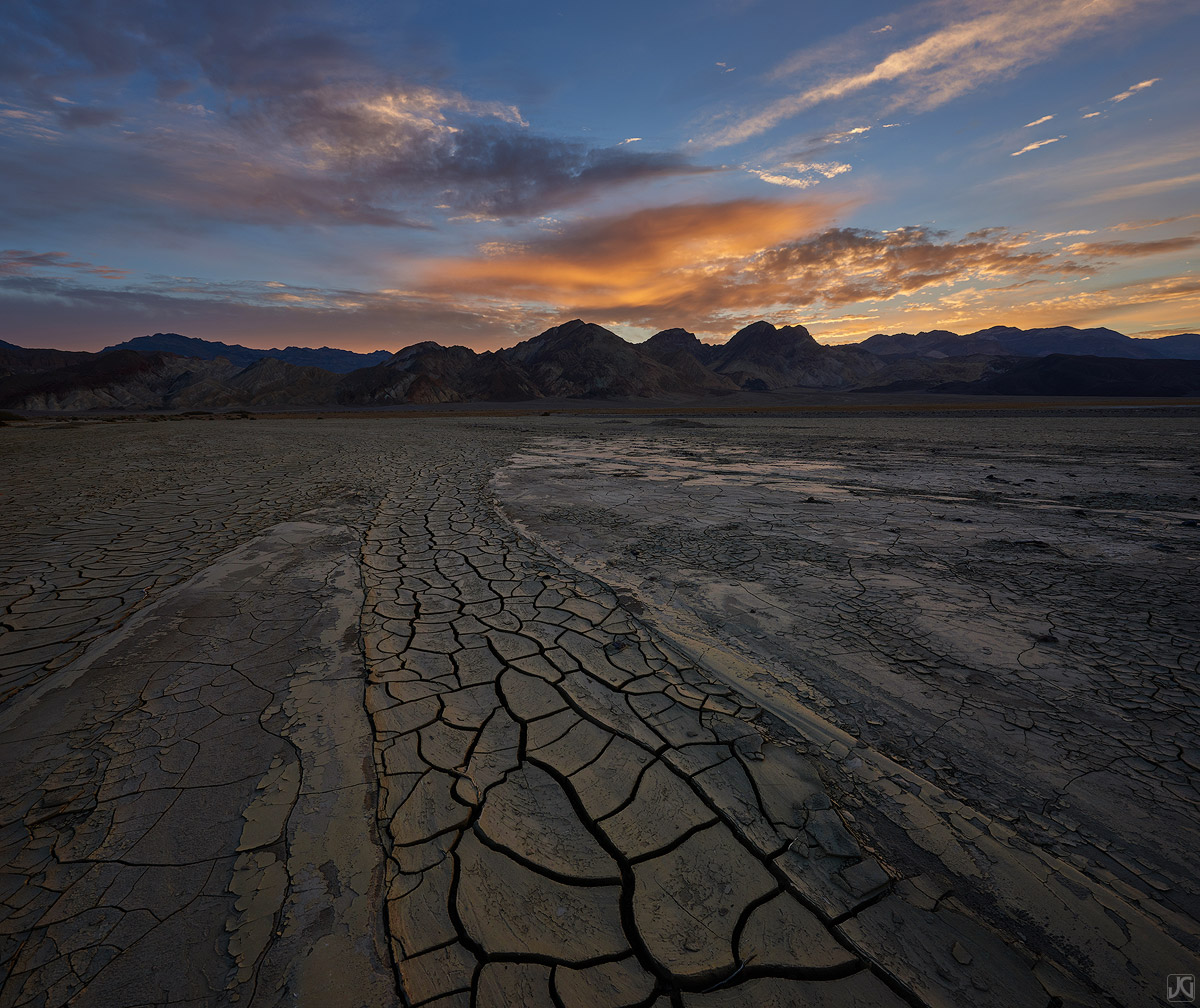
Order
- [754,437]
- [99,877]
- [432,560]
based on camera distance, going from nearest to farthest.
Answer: [99,877] < [432,560] < [754,437]

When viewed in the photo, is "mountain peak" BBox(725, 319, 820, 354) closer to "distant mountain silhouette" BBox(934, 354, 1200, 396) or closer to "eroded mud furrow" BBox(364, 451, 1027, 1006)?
"distant mountain silhouette" BBox(934, 354, 1200, 396)

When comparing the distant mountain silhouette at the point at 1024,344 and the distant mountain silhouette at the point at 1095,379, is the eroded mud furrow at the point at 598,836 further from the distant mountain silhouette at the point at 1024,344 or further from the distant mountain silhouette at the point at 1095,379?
the distant mountain silhouette at the point at 1024,344

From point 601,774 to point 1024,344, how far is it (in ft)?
790

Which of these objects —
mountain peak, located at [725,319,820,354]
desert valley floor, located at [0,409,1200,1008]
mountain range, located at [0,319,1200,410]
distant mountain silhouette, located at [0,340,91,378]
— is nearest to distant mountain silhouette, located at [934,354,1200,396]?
mountain range, located at [0,319,1200,410]

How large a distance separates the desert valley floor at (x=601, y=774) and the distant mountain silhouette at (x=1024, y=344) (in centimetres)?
18309

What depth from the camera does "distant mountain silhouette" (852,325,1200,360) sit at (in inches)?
6491

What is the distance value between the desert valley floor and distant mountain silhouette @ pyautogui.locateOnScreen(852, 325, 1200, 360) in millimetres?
183088

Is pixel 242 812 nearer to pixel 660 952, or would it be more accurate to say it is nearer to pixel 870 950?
pixel 660 952

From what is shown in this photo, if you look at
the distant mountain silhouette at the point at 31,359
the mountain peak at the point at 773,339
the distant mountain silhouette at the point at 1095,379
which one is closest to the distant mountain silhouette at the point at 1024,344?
the mountain peak at the point at 773,339

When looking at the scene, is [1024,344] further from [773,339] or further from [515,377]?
[515,377]

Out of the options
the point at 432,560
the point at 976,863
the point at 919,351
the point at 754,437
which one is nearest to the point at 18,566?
the point at 432,560

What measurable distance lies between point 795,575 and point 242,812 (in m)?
3.36

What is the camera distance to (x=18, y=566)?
3.79 m

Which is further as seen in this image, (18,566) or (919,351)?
(919,351)
